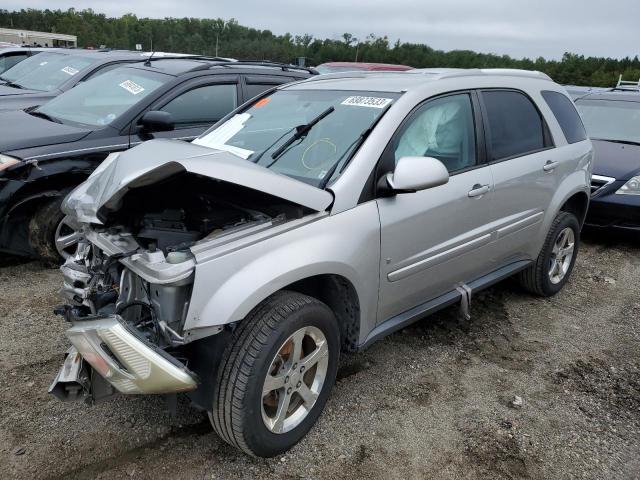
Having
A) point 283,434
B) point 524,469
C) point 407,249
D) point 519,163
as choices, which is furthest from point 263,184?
point 519,163

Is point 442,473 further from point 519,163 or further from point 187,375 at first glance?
point 519,163

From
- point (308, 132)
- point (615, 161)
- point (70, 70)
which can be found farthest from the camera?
point (70, 70)

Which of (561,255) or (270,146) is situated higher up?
(270,146)

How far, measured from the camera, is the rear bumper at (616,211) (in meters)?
5.79

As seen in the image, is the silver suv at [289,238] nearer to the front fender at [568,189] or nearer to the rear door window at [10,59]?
the front fender at [568,189]

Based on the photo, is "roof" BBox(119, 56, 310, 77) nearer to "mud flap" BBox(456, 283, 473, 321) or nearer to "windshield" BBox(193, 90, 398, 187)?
"windshield" BBox(193, 90, 398, 187)

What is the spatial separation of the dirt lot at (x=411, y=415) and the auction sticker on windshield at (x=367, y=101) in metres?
1.60

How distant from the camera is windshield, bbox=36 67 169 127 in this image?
4965 mm

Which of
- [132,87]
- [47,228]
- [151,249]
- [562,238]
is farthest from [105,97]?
[562,238]

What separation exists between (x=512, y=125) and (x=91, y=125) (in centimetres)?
360

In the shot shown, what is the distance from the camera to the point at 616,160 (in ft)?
20.5

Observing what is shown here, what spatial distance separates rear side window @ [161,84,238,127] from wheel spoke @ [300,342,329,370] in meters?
3.21

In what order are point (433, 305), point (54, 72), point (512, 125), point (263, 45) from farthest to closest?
point (263, 45) → point (54, 72) → point (512, 125) → point (433, 305)

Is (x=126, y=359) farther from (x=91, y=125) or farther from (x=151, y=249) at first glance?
(x=91, y=125)
